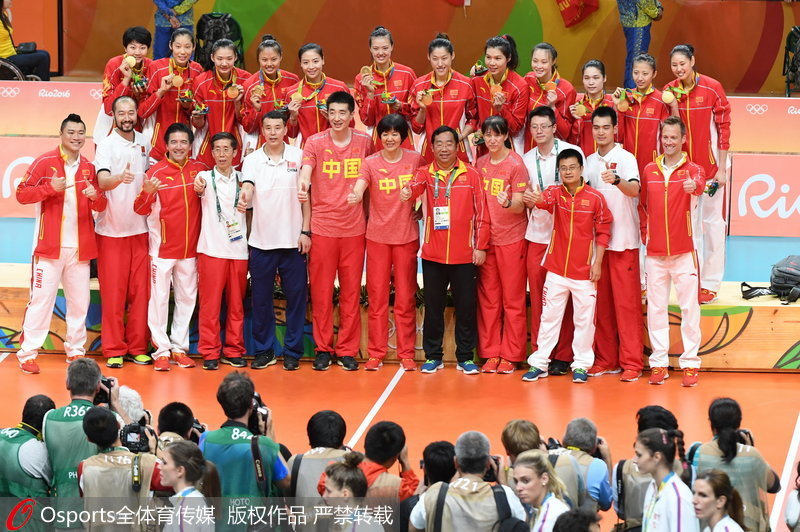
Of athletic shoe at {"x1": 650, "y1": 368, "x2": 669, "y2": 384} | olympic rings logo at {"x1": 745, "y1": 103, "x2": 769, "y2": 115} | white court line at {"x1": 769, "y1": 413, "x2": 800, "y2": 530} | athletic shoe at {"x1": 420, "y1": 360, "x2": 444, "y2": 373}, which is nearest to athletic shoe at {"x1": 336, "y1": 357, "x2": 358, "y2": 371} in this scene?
athletic shoe at {"x1": 420, "y1": 360, "x2": 444, "y2": 373}

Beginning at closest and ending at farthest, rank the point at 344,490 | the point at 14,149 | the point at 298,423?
the point at 344,490 → the point at 298,423 → the point at 14,149

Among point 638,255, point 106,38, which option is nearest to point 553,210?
point 638,255

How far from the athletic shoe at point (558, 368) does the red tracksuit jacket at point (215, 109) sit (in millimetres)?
3101

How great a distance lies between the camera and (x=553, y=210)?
9438 mm

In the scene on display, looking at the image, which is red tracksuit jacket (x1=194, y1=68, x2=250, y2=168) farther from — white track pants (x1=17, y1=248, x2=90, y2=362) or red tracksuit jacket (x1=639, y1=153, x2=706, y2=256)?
red tracksuit jacket (x1=639, y1=153, x2=706, y2=256)

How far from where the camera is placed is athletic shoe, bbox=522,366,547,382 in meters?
9.56

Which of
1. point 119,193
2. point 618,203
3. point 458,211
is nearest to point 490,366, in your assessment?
point 458,211

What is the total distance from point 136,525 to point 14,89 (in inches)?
369

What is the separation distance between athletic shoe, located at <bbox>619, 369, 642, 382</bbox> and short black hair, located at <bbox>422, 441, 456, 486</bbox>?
4257mm

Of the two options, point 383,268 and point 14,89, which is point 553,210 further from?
point 14,89

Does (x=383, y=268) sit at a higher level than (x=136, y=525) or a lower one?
higher

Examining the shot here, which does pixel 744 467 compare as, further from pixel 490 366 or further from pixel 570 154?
pixel 490 366

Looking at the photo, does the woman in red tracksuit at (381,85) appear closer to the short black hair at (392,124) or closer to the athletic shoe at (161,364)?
the short black hair at (392,124)

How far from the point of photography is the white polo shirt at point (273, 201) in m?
9.68
